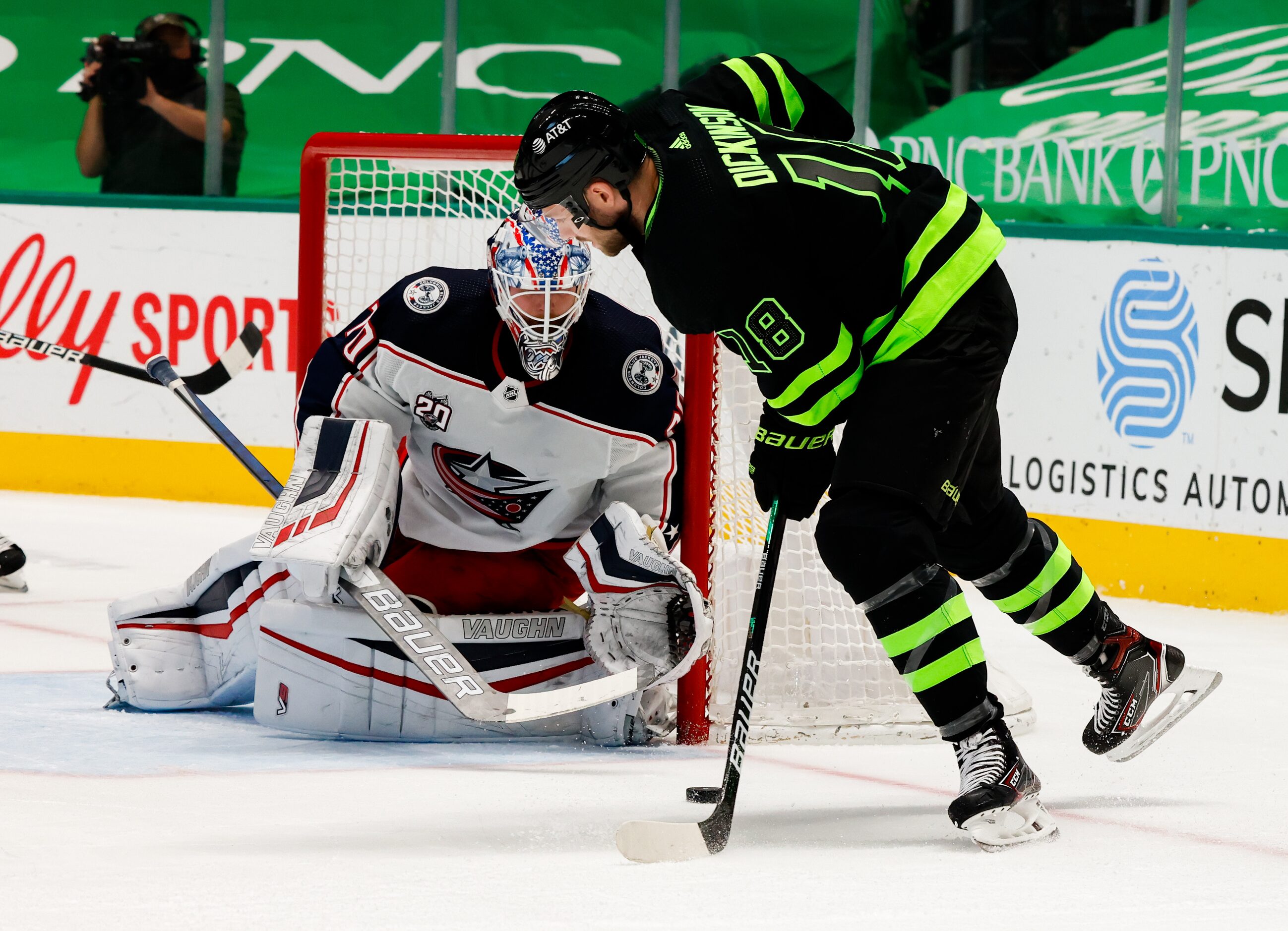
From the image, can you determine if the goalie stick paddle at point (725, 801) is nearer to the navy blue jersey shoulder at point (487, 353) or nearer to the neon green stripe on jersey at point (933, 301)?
the neon green stripe on jersey at point (933, 301)

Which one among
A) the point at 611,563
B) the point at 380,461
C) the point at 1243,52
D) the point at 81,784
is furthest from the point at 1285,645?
the point at 81,784

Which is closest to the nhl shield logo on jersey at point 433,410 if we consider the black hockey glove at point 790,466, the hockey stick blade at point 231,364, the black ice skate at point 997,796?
the black hockey glove at point 790,466

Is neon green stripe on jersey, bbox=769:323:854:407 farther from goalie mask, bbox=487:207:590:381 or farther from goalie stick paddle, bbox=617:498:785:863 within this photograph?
goalie mask, bbox=487:207:590:381

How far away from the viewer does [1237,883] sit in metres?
1.96

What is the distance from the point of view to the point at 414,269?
3.30 m

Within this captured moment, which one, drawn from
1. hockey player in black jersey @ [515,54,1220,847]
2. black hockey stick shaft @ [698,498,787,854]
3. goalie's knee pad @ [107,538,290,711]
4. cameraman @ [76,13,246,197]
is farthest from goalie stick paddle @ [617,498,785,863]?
cameraman @ [76,13,246,197]

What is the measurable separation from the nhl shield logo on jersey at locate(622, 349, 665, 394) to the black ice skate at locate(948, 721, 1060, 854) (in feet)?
2.76

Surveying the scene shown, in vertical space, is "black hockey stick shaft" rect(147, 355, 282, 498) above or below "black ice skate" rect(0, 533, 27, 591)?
above

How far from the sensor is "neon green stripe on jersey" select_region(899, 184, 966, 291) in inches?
84.0

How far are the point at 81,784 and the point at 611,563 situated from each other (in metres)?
0.81

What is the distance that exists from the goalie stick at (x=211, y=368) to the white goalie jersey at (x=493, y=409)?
4.19ft

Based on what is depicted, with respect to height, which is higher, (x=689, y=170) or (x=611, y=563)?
(x=689, y=170)

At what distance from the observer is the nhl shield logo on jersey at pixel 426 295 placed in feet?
8.96

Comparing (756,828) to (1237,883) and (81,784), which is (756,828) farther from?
(81,784)
